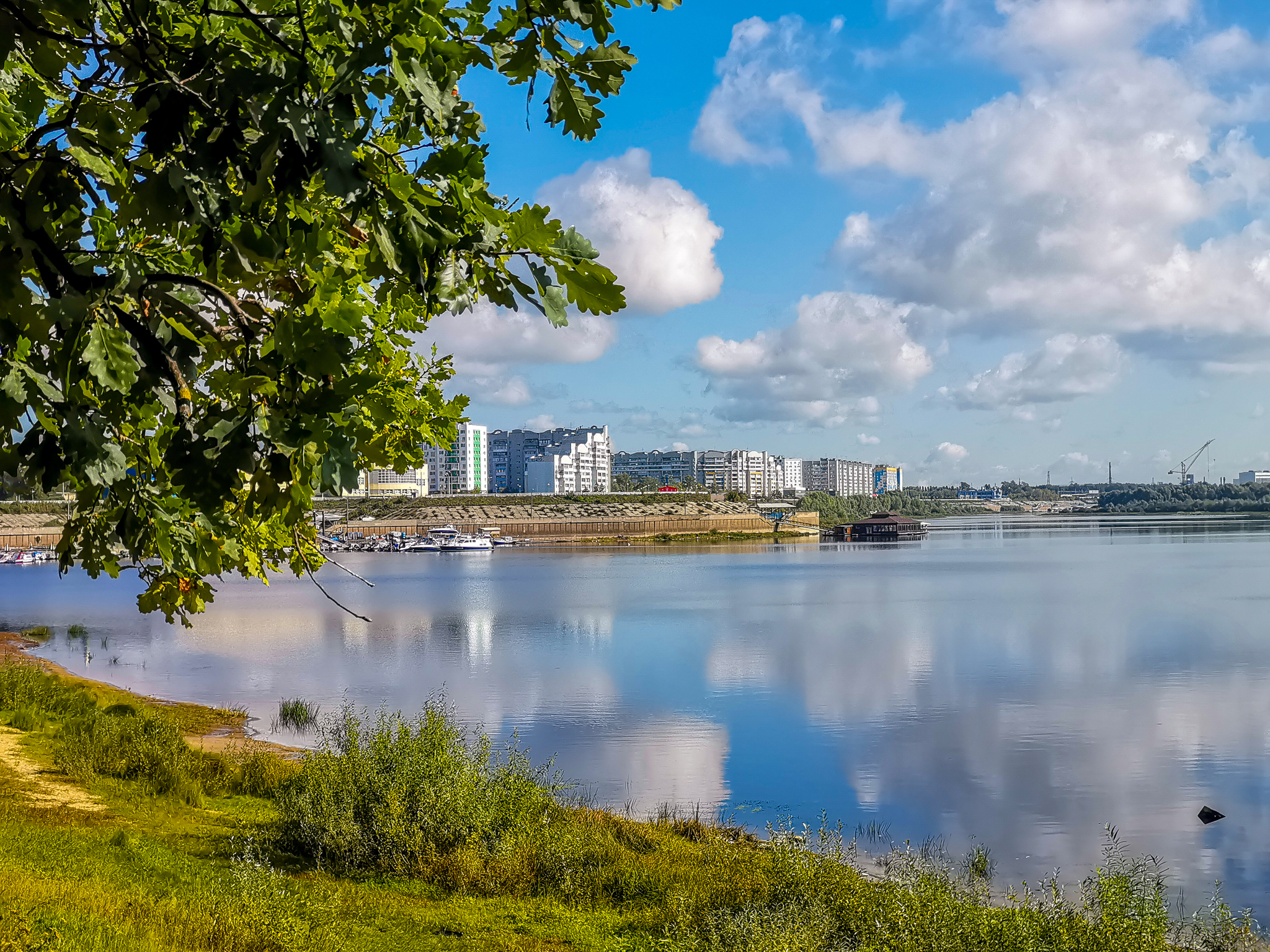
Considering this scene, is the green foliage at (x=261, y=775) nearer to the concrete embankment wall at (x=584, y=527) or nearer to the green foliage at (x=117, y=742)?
the green foliage at (x=117, y=742)

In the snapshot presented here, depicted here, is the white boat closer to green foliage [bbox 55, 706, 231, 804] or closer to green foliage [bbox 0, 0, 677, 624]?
green foliage [bbox 55, 706, 231, 804]

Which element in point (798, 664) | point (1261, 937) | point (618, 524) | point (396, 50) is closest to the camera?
point (396, 50)

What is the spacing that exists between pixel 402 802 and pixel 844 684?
22105mm

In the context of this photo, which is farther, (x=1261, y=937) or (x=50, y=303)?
(x=1261, y=937)

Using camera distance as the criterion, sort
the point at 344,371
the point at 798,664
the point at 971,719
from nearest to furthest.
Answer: the point at 344,371
the point at 971,719
the point at 798,664

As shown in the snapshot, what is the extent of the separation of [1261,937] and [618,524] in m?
128

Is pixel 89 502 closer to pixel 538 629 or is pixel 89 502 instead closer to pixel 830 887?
pixel 830 887

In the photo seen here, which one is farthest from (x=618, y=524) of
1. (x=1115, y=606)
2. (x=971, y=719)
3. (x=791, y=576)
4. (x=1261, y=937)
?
(x=1261, y=937)

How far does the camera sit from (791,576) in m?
76.3

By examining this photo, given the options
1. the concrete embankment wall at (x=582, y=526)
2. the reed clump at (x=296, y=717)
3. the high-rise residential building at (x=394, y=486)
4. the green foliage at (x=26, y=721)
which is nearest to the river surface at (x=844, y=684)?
the reed clump at (x=296, y=717)

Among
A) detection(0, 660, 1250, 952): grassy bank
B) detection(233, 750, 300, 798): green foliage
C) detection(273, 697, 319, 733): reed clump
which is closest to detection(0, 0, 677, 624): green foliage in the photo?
detection(0, 660, 1250, 952): grassy bank

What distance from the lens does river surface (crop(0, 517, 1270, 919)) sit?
1831cm

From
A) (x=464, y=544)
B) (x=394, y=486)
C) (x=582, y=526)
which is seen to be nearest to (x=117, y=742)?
(x=464, y=544)

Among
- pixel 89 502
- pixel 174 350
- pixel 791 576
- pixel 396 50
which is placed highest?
pixel 396 50
